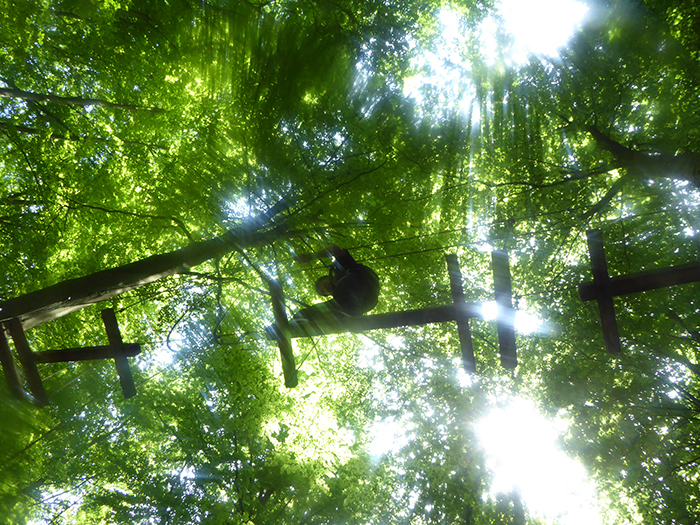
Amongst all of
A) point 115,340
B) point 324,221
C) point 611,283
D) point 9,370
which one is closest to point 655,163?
point 611,283

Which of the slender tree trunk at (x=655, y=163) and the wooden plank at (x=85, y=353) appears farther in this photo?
the slender tree trunk at (x=655, y=163)

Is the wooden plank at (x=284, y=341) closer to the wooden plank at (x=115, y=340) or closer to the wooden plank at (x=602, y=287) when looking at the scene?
the wooden plank at (x=115, y=340)

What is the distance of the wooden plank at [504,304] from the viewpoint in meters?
3.55

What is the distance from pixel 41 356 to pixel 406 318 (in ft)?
15.4

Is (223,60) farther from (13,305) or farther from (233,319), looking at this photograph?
(233,319)

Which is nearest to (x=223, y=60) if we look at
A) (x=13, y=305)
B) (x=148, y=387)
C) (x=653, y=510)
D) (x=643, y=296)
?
(x=13, y=305)

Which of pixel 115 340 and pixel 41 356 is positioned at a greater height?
pixel 115 340

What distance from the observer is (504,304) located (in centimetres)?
360

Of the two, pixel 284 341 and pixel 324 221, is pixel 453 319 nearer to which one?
pixel 284 341

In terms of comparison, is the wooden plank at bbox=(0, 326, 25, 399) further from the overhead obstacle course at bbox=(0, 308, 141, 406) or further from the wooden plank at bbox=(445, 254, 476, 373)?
the wooden plank at bbox=(445, 254, 476, 373)

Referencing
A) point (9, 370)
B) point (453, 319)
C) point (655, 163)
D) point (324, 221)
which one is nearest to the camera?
point (453, 319)

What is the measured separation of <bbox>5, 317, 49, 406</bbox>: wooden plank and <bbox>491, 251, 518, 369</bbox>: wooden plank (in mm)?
5571

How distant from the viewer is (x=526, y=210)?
751 centimetres

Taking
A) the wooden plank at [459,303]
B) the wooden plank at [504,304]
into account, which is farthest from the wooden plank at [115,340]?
the wooden plank at [504,304]
